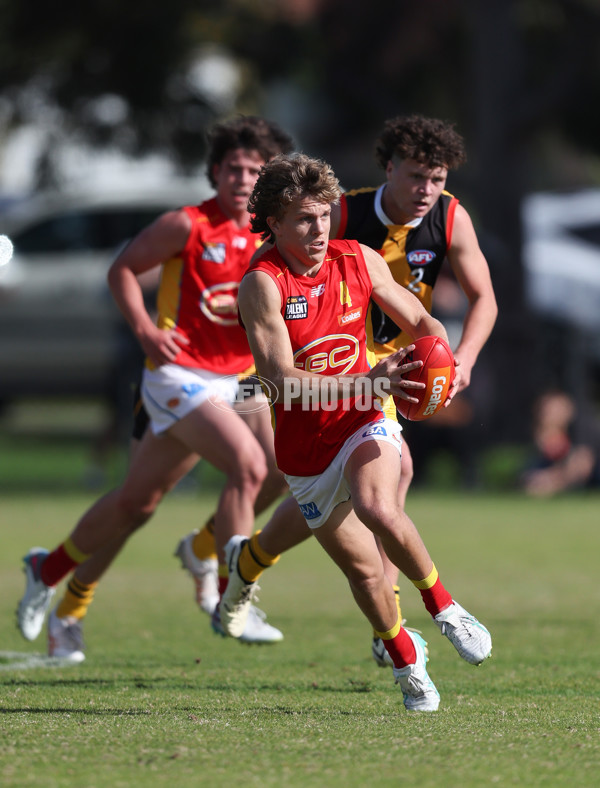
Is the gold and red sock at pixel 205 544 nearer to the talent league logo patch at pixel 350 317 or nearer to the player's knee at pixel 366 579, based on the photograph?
the player's knee at pixel 366 579

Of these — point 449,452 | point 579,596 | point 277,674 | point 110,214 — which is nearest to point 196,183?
point 110,214

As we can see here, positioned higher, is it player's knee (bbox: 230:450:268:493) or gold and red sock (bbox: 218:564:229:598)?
player's knee (bbox: 230:450:268:493)

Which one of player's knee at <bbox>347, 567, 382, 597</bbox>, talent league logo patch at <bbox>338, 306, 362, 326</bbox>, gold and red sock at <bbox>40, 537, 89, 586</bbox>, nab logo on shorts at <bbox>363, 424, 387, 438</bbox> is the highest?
talent league logo patch at <bbox>338, 306, 362, 326</bbox>

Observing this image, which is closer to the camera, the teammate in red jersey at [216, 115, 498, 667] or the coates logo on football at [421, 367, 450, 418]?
the coates logo on football at [421, 367, 450, 418]

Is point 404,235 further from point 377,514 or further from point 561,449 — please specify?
point 561,449

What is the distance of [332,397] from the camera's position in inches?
194

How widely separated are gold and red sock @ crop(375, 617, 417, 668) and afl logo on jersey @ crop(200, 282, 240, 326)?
6.84 ft

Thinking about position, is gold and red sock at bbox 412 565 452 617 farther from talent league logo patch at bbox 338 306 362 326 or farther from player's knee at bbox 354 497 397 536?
talent league logo patch at bbox 338 306 362 326

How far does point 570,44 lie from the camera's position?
17562mm

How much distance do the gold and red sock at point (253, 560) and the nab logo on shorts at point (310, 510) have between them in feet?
2.21

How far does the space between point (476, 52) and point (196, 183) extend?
15.5ft

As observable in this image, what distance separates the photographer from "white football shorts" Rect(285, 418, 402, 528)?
5.07 metres

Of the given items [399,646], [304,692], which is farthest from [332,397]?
[304,692]

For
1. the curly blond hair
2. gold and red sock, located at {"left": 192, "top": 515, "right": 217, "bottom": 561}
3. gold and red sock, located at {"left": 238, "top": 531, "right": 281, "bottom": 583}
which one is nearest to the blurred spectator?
gold and red sock, located at {"left": 192, "top": 515, "right": 217, "bottom": 561}
